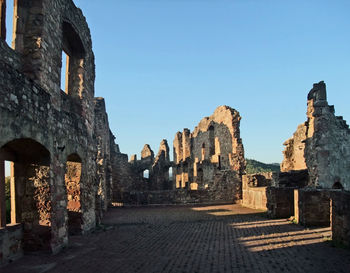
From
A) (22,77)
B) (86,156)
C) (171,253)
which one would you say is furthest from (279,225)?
(22,77)

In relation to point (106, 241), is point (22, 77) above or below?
above

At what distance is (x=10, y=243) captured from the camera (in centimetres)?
567

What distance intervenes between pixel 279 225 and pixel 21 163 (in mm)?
7515

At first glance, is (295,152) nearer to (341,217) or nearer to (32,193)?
(341,217)

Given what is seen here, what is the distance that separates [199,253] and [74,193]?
437cm

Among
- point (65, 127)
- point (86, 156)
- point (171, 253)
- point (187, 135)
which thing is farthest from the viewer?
point (187, 135)

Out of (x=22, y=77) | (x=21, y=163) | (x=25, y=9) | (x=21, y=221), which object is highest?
(x=25, y=9)

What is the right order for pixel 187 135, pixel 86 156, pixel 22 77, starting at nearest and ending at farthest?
pixel 22 77, pixel 86 156, pixel 187 135

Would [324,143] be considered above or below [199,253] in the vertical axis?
above

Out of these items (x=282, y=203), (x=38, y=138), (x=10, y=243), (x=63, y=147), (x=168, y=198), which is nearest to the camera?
(x=10, y=243)

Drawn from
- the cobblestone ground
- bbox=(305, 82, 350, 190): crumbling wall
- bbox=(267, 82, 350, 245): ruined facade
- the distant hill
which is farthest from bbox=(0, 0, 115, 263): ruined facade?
the distant hill

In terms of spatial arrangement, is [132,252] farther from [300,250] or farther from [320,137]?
[320,137]

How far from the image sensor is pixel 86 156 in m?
9.46

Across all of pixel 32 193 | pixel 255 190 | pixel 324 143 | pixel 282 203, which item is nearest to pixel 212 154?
pixel 255 190
